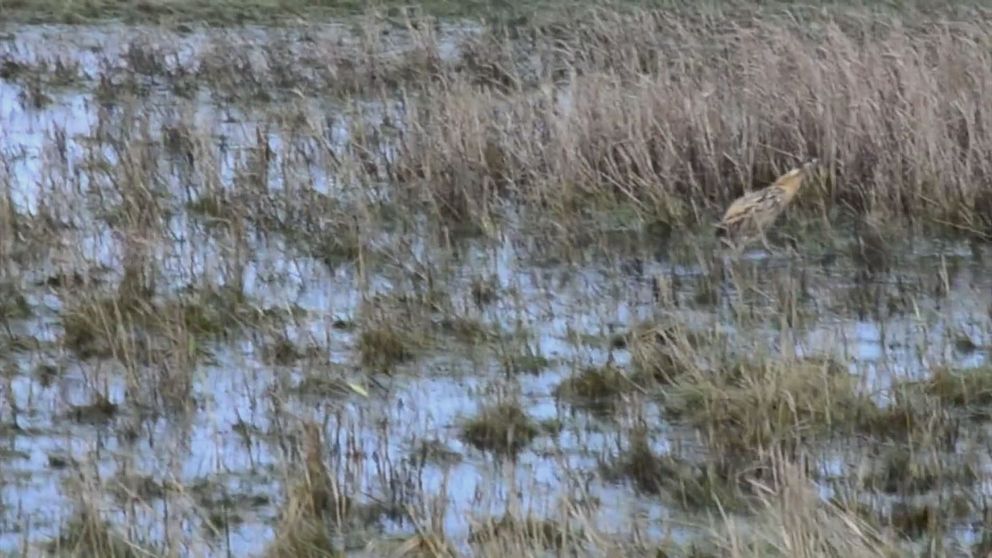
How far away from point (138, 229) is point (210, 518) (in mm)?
3224

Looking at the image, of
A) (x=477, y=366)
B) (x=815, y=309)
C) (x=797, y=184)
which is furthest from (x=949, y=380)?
(x=797, y=184)

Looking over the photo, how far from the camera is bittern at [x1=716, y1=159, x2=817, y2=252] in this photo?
8148 mm

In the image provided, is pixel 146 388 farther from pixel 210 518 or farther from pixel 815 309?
pixel 815 309

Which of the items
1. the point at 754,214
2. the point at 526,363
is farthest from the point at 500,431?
the point at 754,214

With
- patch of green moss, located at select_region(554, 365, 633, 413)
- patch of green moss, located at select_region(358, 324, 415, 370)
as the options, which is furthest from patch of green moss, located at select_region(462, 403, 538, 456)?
A: patch of green moss, located at select_region(358, 324, 415, 370)

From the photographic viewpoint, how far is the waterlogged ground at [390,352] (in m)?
5.01

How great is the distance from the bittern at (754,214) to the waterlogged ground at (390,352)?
0.18 m

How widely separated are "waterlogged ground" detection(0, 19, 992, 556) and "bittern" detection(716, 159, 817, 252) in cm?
18

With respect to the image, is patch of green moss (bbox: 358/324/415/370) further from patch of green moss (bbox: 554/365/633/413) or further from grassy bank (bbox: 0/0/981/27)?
grassy bank (bbox: 0/0/981/27)

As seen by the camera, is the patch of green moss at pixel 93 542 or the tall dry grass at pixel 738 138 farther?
the tall dry grass at pixel 738 138

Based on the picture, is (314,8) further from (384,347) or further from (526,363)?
(526,363)

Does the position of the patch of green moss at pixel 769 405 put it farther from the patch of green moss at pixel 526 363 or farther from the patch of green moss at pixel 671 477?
the patch of green moss at pixel 526 363

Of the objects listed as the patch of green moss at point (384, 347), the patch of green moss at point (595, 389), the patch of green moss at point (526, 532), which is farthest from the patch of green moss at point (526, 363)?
the patch of green moss at point (526, 532)

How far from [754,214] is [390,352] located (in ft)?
8.15
